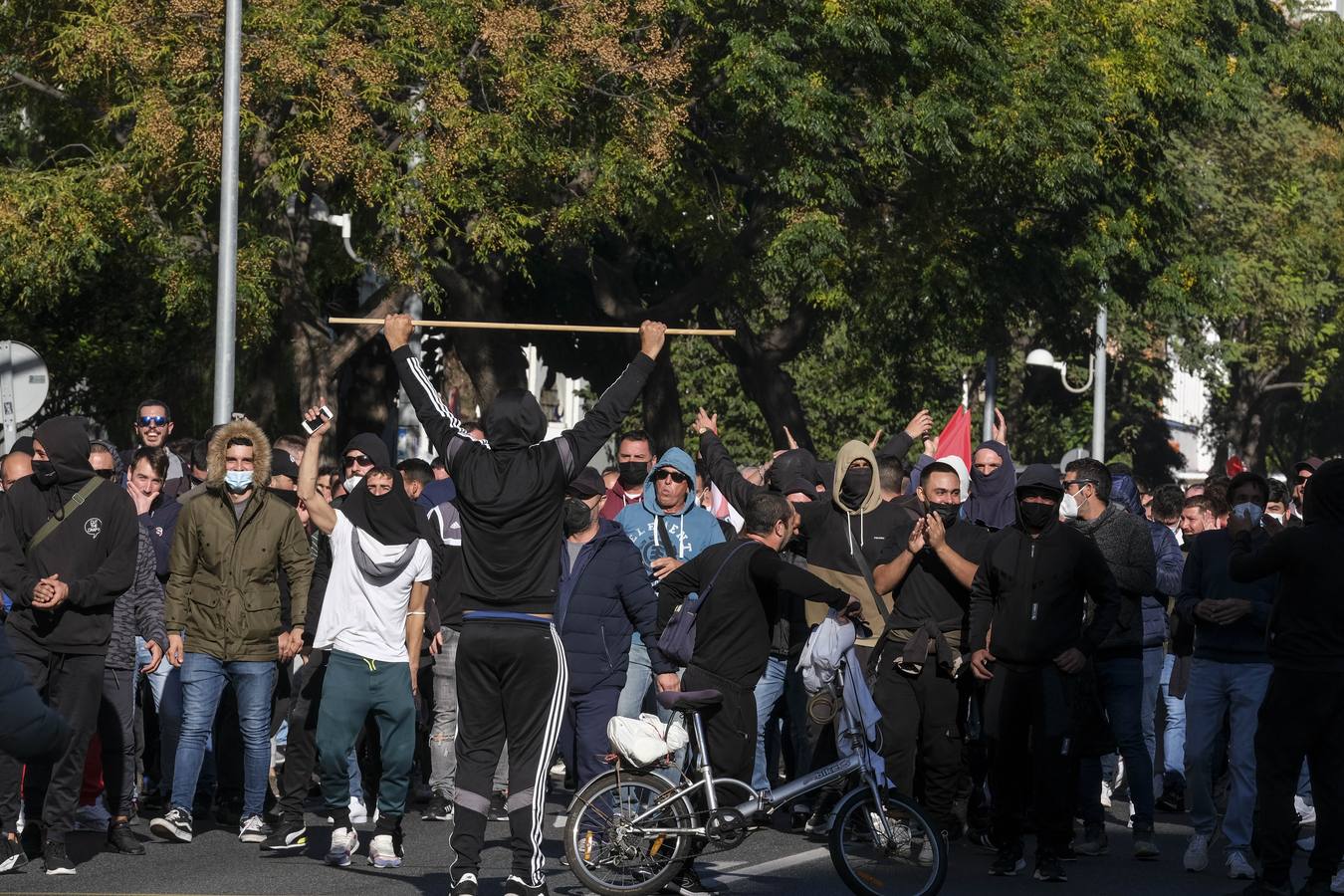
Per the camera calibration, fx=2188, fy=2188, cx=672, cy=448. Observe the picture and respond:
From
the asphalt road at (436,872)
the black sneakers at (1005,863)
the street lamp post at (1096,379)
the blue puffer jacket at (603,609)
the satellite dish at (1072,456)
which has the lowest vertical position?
the asphalt road at (436,872)

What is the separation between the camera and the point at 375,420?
2939 cm

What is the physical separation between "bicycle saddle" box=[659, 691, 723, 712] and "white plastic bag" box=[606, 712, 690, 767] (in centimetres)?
Result: 15

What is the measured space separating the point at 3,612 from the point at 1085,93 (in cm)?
1877

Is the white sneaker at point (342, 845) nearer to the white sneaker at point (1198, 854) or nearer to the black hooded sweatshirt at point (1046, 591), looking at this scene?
the black hooded sweatshirt at point (1046, 591)

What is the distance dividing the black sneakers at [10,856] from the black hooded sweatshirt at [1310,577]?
544 cm

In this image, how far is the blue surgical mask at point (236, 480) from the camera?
10.5 meters

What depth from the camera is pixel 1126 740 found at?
10930mm

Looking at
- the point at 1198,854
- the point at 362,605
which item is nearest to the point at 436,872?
the point at 362,605

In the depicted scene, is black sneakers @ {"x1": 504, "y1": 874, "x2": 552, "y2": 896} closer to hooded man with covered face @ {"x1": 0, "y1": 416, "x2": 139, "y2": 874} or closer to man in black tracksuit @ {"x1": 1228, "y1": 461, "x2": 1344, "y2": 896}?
hooded man with covered face @ {"x1": 0, "y1": 416, "x2": 139, "y2": 874}

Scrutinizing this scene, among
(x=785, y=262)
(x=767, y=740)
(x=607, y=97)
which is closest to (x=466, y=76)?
(x=607, y=97)

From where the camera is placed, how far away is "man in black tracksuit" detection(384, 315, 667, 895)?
8312 mm

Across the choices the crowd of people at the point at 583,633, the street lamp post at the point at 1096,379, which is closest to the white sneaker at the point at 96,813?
the crowd of people at the point at 583,633

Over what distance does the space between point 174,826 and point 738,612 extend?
9.99 feet

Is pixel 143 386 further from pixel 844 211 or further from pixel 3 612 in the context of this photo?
pixel 3 612
